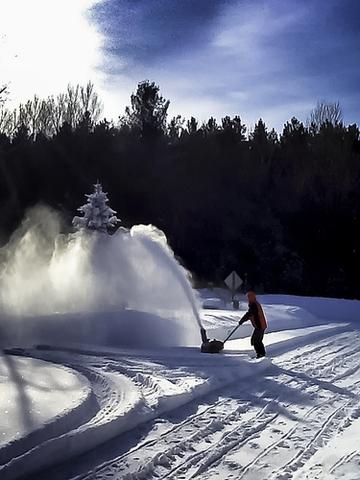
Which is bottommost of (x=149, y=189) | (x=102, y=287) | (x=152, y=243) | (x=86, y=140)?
(x=102, y=287)

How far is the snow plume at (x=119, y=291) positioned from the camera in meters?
15.3

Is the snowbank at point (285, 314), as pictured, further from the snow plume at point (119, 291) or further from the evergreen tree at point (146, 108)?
the evergreen tree at point (146, 108)

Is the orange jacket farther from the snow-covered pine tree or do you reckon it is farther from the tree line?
the tree line

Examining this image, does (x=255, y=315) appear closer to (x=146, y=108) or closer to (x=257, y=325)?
(x=257, y=325)

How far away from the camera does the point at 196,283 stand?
4184 centimetres

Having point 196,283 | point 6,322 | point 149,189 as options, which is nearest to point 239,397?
point 6,322

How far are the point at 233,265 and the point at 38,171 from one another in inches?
584

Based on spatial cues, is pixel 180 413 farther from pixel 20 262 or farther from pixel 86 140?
pixel 86 140

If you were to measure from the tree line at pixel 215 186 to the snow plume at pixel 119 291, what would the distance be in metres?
24.3

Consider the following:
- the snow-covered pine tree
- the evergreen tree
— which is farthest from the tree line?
the snow-covered pine tree

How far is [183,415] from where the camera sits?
26.1 feet

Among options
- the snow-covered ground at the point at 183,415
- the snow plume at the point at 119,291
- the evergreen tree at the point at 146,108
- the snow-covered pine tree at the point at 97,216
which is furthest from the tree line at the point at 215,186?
the snow-covered ground at the point at 183,415

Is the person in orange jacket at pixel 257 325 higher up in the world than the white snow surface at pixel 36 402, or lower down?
higher up

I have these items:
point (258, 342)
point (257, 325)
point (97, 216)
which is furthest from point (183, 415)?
point (97, 216)
